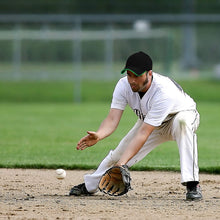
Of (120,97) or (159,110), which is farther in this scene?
(120,97)

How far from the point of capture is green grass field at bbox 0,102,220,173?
8.70 m

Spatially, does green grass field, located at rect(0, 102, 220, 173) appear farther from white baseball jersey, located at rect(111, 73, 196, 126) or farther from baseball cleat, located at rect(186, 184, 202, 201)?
white baseball jersey, located at rect(111, 73, 196, 126)

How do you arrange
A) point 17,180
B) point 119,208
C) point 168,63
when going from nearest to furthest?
point 119,208 < point 17,180 < point 168,63

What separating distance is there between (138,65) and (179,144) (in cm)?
94

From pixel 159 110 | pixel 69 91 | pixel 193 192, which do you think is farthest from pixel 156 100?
pixel 69 91

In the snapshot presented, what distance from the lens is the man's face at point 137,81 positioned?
5.52 meters

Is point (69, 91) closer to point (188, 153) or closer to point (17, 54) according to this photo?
point (17, 54)

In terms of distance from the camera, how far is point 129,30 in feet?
71.1

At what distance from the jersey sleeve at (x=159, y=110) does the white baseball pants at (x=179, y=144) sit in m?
0.22

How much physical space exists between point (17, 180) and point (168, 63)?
14.7 m

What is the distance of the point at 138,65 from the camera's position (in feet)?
18.0

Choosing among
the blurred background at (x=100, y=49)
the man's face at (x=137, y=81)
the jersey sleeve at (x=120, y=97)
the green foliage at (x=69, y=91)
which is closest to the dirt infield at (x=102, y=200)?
the jersey sleeve at (x=120, y=97)
